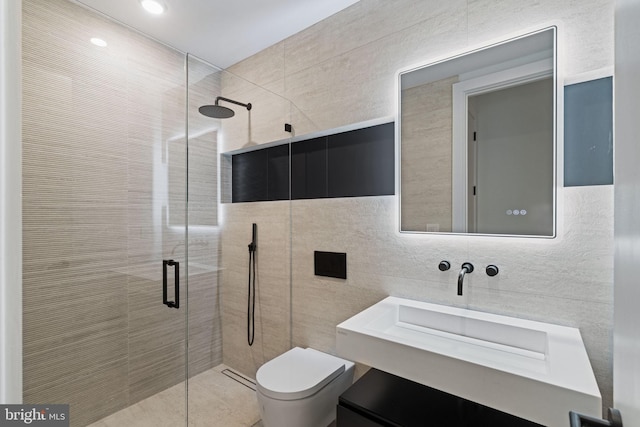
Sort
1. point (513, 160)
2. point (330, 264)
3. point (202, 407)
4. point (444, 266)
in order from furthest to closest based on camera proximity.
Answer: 1. point (330, 264)
2. point (202, 407)
3. point (444, 266)
4. point (513, 160)

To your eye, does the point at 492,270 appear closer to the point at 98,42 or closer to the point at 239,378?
the point at 239,378

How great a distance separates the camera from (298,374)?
1.70 metres

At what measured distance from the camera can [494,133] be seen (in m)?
1.45

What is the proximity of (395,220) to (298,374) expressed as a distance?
1050 millimetres

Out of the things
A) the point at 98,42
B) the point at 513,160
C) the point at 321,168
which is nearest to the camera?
the point at 513,160

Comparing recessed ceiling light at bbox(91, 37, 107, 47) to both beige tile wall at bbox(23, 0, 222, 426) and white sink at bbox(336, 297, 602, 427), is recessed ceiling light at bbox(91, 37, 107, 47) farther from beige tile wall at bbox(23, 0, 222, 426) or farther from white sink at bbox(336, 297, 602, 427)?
white sink at bbox(336, 297, 602, 427)

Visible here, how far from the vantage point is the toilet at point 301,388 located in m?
1.50

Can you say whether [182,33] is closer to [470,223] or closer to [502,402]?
[470,223]

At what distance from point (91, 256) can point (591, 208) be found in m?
2.44

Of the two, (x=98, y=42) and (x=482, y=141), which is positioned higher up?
(x=98, y=42)

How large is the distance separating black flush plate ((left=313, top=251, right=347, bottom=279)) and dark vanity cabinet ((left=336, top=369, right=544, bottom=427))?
64 centimetres

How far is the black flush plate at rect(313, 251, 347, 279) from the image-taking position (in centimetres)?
193

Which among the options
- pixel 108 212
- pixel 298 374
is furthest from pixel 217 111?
pixel 298 374

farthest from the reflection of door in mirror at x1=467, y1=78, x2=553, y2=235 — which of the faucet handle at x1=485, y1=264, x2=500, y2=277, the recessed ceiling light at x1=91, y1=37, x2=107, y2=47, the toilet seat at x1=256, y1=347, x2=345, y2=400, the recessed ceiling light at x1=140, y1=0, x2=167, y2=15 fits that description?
the recessed ceiling light at x1=91, y1=37, x2=107, y2=47
